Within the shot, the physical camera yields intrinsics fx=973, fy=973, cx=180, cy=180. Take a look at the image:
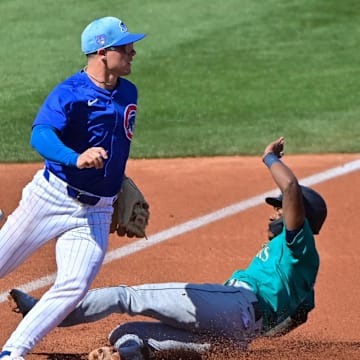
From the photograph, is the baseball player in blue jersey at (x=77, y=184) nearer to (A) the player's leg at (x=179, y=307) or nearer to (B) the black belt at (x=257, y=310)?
(A) the player's leg at (x=179, y=307)

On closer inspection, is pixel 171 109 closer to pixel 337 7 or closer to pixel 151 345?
pixel 337 7

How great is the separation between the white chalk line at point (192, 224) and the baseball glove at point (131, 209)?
60.5 inches

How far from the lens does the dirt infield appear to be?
5.95 meters

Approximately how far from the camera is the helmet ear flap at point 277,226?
5.57 m

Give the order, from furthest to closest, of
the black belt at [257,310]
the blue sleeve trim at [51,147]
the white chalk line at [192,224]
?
the white chalk line at [192,224]
the black belt at [257,310]
the blue sleeve trim at [51,147]

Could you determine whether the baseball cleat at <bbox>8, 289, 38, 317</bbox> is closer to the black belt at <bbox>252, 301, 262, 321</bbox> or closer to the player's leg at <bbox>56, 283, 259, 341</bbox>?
the player's leg at <bbox>56, 283, 259, 341</bbox>

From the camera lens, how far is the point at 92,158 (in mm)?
4691

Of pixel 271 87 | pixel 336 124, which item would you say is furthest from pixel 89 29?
pixel 271 87

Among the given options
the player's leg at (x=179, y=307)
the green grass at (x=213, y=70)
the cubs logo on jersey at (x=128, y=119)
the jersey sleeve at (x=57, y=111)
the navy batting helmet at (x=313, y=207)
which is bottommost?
the green grass at (x=213, y=70)

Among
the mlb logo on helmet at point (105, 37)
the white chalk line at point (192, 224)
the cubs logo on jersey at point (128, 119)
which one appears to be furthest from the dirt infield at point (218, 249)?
the mlb logo on helmet at point (105, 37)

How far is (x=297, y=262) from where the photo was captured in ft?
17.4

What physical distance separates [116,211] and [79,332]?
1.08 meters

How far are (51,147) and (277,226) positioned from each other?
1.46 m

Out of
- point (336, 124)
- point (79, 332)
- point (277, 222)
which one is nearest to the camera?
point (277, 222)
